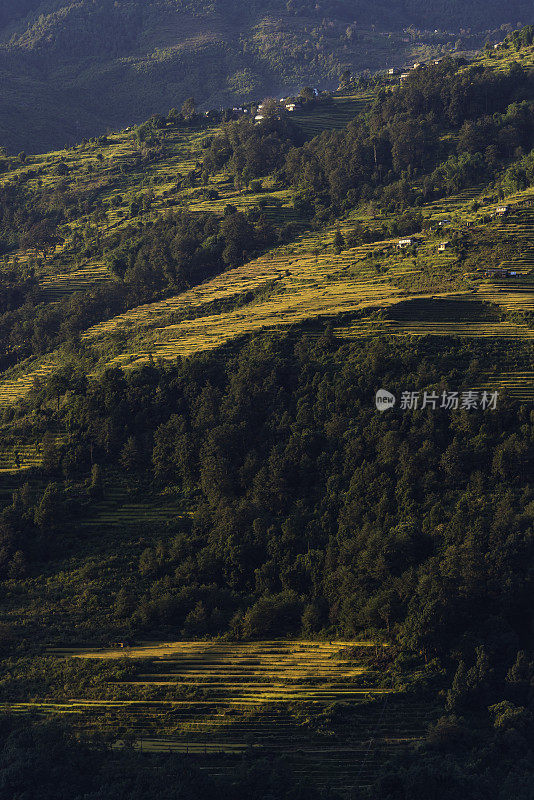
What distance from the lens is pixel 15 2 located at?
171500 mm

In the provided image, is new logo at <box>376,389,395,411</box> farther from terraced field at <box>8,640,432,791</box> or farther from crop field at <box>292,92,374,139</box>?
crop field at <box>292,92,374,139</box>

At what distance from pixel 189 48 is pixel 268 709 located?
149 m

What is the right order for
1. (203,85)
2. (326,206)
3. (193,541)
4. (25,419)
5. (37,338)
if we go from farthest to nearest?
(203,85), (326,206), (37,338), (25,419), (193,541)

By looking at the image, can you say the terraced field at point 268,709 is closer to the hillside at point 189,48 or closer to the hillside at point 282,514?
the hillside at point 282,514

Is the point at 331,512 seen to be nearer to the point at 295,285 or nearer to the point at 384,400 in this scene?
the point at 384,400

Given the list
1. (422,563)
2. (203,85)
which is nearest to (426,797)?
(422,563)

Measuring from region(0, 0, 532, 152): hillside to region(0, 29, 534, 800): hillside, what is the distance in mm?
82832

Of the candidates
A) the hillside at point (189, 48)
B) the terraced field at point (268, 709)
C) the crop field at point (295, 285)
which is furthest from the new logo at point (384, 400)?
the hillside at point (189, 48)

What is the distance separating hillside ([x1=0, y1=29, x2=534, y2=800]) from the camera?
78.1 ft

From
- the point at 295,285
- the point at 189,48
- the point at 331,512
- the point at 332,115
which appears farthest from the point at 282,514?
the point at 189,48

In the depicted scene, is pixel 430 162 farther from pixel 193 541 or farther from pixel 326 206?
pixel 193 541

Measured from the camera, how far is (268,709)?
24906 mm

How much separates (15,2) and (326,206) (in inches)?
5665

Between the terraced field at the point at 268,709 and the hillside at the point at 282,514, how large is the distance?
8cm
